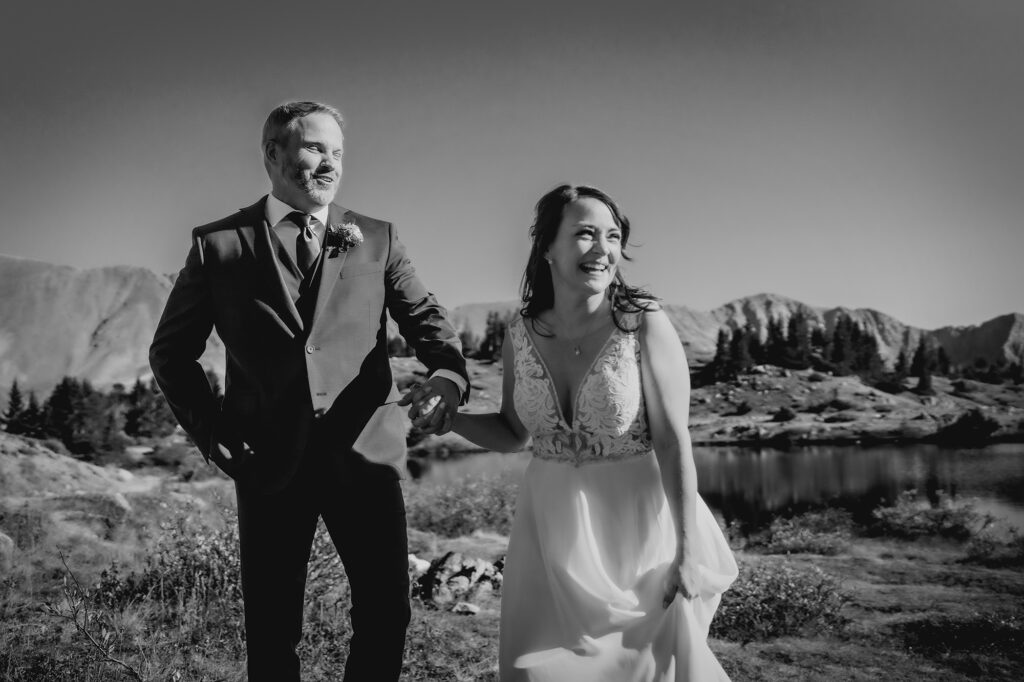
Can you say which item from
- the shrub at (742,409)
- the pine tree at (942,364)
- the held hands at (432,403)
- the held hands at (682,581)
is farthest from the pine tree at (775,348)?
the held hands at (432,403)

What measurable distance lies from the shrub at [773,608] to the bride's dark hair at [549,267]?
14.2ft

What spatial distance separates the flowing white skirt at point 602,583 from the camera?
10.5 ft

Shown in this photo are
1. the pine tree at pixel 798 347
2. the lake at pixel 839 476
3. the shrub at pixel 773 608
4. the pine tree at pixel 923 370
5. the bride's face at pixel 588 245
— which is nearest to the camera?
the bride's face at pixel 588 245

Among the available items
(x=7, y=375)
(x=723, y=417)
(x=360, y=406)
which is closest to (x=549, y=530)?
(x=360, y=406)

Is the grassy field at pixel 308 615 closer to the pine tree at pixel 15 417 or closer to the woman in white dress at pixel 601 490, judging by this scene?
the woman in white dress at pixel 601 490

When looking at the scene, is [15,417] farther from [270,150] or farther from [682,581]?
[682,581]

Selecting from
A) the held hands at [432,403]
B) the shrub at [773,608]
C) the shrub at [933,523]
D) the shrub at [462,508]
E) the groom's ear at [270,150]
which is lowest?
the shrub at [933,523]

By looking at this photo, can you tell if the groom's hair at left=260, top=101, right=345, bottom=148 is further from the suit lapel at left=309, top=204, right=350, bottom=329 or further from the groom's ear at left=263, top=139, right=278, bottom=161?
the suit lapel at left=309, top=204, right=350, bottom=329

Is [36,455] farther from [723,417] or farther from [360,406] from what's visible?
[723,417]

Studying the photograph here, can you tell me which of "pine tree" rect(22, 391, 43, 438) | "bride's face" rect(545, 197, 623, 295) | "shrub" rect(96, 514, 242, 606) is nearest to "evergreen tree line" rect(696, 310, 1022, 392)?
"pine tree" rect(22, 391, 43, 438)

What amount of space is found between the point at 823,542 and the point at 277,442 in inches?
609

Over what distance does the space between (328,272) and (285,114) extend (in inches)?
27.7

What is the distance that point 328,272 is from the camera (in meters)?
3.13

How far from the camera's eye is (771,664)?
587 cm
